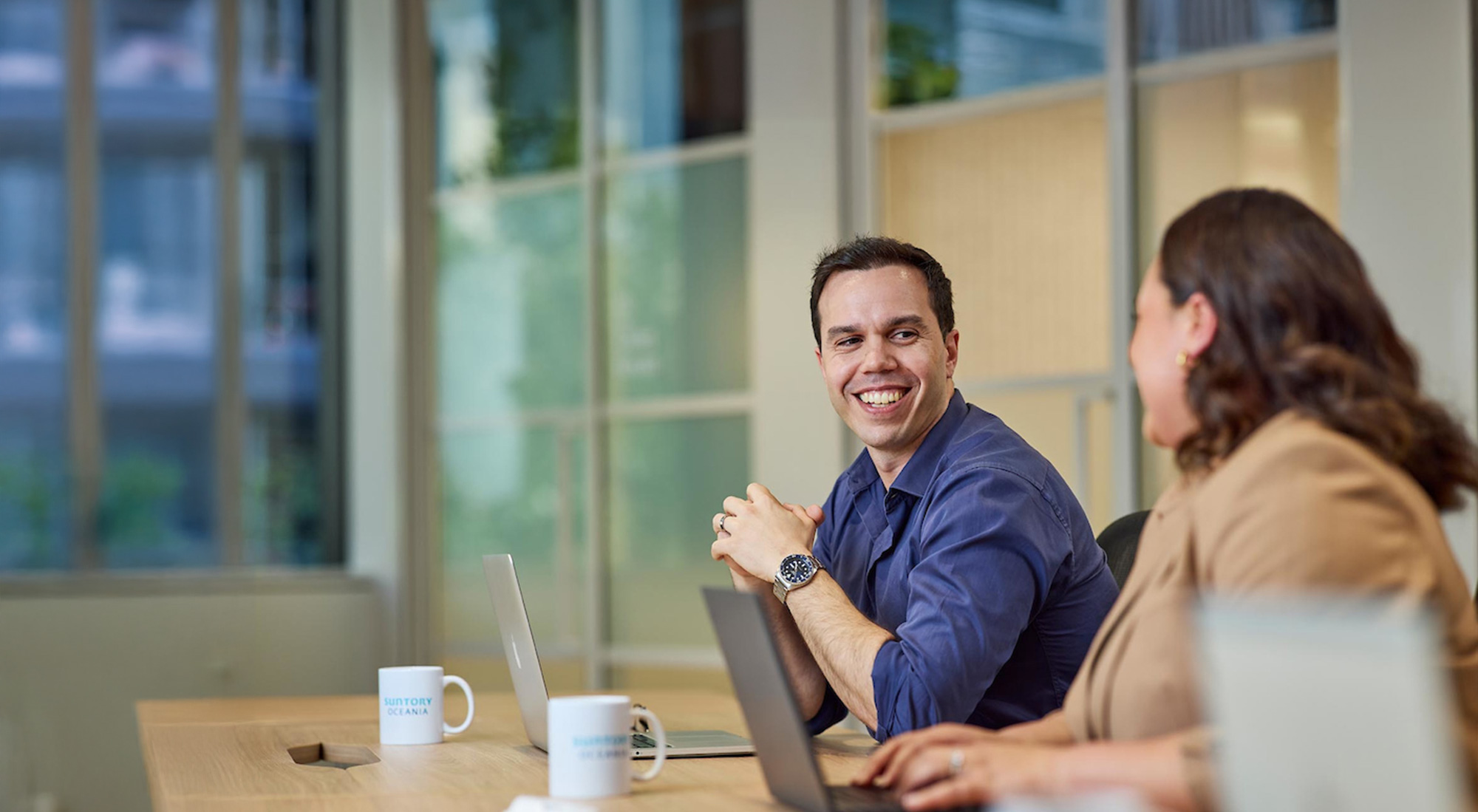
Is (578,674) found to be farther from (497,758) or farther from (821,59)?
(497,758)

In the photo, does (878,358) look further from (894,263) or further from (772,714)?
(772,714)

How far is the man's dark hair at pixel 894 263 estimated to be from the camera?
200cm

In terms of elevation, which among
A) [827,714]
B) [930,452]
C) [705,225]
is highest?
[705,225]

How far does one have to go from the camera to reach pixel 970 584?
161 centimetres

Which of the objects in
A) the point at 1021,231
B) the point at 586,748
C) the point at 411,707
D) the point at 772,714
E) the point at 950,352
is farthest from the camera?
the point at 1021,231

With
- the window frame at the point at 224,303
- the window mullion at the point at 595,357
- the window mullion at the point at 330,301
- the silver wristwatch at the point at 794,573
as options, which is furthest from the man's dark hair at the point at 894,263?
the window mullion at the point at 330,301

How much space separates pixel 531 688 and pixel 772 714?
55 centimetres

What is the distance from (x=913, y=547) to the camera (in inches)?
73.0

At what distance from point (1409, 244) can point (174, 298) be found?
3.79 metres

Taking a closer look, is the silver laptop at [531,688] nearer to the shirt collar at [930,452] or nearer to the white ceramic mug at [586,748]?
the white ceramic mug at [586,748]

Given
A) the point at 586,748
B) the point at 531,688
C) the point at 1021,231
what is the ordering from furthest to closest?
the point at 1021,231, the point at 531,688, the point at 586,748

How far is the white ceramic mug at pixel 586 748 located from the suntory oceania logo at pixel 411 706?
0.54 metres

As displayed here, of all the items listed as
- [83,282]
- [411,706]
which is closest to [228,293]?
[83,282]

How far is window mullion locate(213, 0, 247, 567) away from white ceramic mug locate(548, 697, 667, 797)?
389cm
